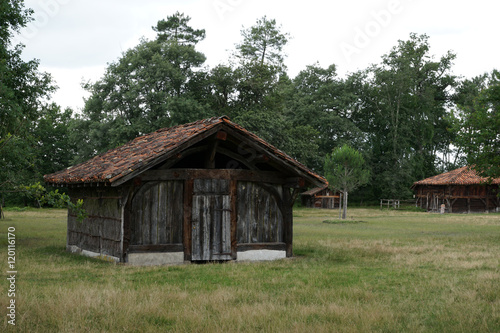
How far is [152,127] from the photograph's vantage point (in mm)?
41875

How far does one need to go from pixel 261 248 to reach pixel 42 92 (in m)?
13.5

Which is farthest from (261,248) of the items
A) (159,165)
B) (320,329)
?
(320,329)

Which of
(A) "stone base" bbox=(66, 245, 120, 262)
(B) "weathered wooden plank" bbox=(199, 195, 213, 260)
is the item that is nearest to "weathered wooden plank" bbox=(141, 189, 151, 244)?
(A) "stone base" bbox=(66, 245, 120, 262)

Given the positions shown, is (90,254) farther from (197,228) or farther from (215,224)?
(215,224)

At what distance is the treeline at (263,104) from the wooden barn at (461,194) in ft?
18.8

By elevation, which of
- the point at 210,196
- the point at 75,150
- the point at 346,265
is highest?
the point at 75,150

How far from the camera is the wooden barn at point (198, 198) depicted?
14.9 m

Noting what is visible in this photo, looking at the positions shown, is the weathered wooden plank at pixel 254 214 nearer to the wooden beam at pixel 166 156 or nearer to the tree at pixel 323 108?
the wooden beam at pixel 166 156

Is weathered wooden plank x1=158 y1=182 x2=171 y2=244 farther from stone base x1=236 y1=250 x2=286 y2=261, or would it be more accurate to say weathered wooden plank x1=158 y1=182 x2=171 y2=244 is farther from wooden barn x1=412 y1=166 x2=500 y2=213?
A: wooden barn x1=412 y1=166 x2=500 y2=213

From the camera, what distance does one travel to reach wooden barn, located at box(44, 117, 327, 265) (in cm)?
1491

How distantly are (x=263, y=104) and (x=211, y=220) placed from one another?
3249 centimetres

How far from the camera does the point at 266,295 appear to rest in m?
10.3

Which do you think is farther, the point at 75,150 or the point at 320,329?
the point at 75,150

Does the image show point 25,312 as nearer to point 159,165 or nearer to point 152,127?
point 159,165
